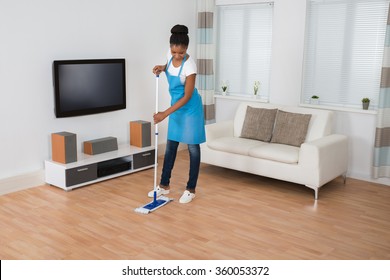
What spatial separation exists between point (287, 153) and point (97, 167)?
2050 mm

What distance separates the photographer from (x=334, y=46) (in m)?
5.50

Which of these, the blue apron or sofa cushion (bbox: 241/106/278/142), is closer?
the blue apron

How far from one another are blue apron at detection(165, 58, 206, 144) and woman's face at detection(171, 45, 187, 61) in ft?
0.36

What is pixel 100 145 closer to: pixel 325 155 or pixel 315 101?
pixel 325 155

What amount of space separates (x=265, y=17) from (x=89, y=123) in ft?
8.76

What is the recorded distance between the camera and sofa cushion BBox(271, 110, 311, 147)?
17.0 ft

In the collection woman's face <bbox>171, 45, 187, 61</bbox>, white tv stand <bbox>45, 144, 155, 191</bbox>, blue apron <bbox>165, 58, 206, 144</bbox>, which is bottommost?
white tv stand <bbox>45, 144, 155, 191</bbox>

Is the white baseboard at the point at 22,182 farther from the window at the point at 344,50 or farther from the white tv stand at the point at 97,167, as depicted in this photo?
the window at the point at 344,50

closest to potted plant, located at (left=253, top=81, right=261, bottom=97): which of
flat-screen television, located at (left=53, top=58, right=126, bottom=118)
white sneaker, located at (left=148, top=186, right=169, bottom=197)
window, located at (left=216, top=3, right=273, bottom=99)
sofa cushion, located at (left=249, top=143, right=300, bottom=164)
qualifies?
window, located at (left=216, top=3, right=273, bottom=99)

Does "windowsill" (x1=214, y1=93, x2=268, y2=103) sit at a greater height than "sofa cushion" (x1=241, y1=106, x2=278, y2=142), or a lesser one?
greater

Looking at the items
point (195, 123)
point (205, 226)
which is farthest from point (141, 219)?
point (195, 123)

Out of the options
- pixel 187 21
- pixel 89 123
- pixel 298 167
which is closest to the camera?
pixel 298 167

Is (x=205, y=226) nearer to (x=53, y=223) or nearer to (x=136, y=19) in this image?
(x=53, y=223)

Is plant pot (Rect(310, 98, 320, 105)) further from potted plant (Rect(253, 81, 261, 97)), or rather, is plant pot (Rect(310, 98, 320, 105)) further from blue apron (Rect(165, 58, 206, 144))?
blue apron (Rect(165, 58, 206, 144))
